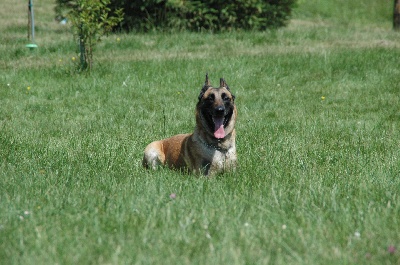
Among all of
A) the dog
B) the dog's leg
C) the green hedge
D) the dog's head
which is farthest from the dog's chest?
the green hedge

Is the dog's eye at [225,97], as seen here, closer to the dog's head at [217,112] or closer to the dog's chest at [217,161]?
the dog's head at [217,112]

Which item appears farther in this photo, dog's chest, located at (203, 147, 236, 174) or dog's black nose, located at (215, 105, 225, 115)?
dog's chest, located at (203, 147, 236, 174)

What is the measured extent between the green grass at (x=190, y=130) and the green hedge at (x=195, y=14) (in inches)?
82.0

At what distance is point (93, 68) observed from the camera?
15.0 meters

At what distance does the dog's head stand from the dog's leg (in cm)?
83

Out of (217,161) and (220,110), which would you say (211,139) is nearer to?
(217,161)

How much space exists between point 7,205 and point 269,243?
2171mm

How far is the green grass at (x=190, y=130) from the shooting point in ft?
14.9

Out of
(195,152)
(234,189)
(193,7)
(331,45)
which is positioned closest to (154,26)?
(193,7)

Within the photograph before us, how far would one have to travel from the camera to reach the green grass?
14.9ft

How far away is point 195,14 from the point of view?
21344 mm

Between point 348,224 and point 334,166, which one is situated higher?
point 348,224

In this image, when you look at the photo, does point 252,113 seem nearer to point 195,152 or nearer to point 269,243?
point 195,152

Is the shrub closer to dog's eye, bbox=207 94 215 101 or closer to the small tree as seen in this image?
the small tree
